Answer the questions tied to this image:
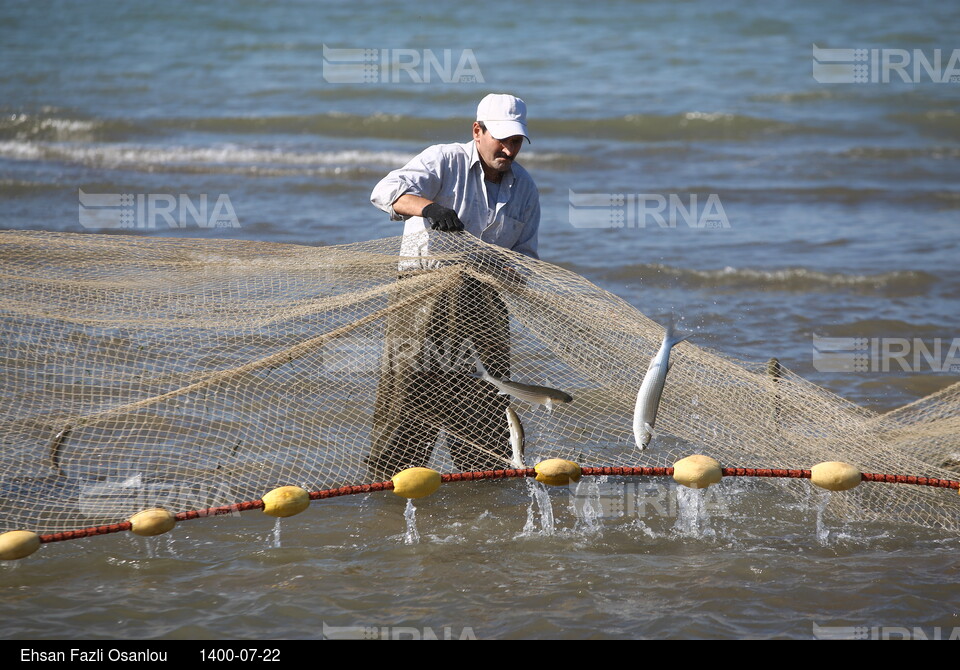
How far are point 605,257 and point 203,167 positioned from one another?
6878 millimetres

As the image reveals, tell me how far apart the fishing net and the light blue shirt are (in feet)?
0.85

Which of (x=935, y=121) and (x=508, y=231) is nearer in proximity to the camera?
(x=508, y=231)

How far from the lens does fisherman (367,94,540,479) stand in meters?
4.43

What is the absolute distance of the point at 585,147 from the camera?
14.7 metres

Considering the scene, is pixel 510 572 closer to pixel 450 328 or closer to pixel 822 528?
pixel 450 328

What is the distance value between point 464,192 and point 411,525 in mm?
1617

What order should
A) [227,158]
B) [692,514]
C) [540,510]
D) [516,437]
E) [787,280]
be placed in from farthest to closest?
[227,158], [787,280], [540,510], [692,514], [516,437]

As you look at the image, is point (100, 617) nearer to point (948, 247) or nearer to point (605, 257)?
point (605, 257)

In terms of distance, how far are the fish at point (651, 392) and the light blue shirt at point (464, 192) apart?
1.22 m

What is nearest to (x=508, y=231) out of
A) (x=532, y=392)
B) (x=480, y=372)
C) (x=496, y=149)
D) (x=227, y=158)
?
(x=496, y=149)

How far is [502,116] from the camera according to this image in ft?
14.6

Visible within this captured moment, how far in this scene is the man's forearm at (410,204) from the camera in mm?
4359

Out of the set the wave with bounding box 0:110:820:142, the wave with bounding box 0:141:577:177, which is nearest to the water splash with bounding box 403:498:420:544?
the wave with bounding box 0:141:577:177

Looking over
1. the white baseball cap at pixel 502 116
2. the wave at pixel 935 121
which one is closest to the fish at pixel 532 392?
the white baseball cap at pixel 502 116
